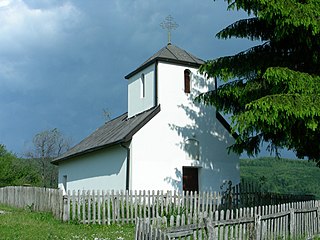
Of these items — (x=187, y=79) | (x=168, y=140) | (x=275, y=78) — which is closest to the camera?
(x=275, y=78)

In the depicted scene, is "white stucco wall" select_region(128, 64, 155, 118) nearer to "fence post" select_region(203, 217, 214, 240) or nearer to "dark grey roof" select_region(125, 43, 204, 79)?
"dark grey roof" select_region(125, 43, 204, 79)

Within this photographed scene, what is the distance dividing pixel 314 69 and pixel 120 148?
9.75 m

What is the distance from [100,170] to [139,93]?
179 inches

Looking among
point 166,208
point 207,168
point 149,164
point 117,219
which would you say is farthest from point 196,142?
point 117,219

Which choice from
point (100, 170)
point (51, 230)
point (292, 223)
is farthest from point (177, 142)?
point (292, 223)

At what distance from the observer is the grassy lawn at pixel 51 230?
36.0ft

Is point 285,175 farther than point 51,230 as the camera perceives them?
Yes

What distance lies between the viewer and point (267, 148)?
14.8 m

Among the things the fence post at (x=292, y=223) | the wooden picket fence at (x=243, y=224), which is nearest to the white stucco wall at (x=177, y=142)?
the wooden picket fence at (x=243, y=224)

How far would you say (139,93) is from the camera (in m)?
21.3

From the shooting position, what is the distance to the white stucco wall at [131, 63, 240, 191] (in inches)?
731

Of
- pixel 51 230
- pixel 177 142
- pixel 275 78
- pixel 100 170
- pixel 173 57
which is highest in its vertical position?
pixel 173 57

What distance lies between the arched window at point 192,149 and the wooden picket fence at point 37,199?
6.99 metres

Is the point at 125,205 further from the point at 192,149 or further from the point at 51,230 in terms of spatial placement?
the point at 192,149
